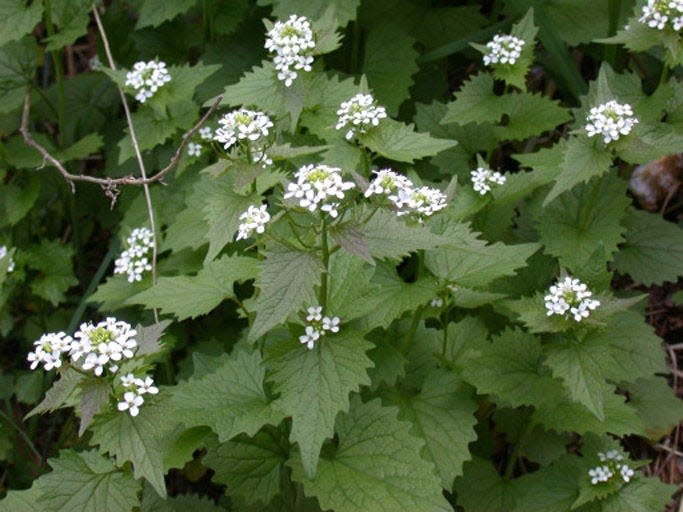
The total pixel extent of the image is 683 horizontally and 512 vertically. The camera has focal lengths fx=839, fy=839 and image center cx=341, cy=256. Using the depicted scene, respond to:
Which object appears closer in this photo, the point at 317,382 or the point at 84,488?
the point at 317,382

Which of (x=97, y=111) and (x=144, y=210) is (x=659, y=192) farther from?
(x=97, y=111)

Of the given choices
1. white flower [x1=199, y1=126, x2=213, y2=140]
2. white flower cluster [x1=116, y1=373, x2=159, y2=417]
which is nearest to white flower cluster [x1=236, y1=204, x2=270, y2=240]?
white flower cluster [x1=116, y1=373, x2=159, y2=417]

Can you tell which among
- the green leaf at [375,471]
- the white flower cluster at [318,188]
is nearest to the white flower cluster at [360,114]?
the white flower cluster at [318,188]

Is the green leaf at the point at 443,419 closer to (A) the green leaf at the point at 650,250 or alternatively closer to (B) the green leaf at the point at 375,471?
(B) the green leaf at the point at 375,471

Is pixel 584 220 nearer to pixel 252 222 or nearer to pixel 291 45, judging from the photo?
pixel 291 45

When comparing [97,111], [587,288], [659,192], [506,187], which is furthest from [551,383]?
[97,111]

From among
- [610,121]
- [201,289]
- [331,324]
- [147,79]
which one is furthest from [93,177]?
[610,121]
